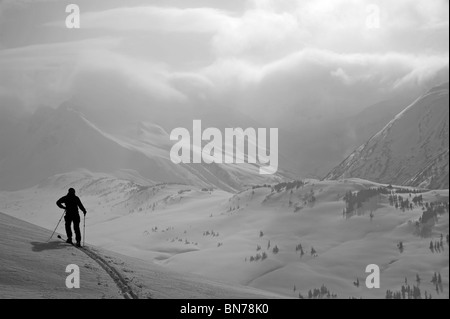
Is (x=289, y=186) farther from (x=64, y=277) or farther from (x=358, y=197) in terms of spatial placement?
(x=64, y=277)

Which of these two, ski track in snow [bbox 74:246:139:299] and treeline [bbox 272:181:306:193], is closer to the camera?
ski track in snow [bbox 74:246:139:299]

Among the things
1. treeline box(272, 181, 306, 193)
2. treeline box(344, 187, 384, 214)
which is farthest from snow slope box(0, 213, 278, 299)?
treeline box(272, 181, 306, 193)

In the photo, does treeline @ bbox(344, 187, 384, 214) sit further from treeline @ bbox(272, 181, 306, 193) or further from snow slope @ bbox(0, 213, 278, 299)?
snow slope @ bbox(0, 213, 278, 299)

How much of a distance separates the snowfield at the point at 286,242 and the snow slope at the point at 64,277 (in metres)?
0.27

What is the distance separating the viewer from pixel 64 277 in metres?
19.1

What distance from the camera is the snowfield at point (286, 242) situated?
860 inches

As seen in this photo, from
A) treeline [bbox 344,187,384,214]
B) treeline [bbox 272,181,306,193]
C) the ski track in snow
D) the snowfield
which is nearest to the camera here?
the ski track in snow

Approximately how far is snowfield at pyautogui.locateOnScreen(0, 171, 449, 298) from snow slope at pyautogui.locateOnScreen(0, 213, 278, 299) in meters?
0.27

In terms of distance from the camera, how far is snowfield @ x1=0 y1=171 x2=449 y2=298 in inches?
860
